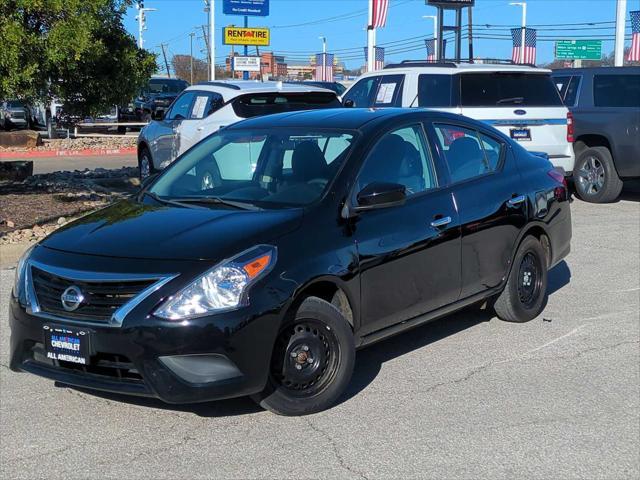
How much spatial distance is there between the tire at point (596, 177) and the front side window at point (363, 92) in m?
3.50

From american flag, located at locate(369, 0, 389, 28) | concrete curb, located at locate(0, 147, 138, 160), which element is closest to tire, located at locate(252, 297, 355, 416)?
concrete curb, located at locate(0, 147, 138, 160)

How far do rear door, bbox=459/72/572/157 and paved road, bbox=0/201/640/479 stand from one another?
5871 mm

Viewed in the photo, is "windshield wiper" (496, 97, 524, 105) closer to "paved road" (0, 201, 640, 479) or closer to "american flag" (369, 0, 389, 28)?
"paved road" (0, 201, 640, 479)

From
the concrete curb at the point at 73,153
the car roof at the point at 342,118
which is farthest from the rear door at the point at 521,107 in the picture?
the concrete curb at the point at 73,153

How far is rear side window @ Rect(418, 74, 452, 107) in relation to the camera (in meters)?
11.8

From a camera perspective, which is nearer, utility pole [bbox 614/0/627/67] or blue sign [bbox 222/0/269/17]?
utility pole [bbox 614/0/627/67]

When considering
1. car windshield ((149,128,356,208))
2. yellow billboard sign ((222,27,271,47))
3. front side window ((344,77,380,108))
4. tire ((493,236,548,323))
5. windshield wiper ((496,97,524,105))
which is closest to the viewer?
car windshield ((149,128,356,208))

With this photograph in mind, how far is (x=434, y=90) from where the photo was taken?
12.0 metres

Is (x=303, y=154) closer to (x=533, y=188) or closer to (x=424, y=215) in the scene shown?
(x=424, y=215)

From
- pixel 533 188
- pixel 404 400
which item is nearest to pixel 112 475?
pixel 404 400

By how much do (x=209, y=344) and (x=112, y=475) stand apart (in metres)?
0.78

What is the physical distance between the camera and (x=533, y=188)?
22.1 feet

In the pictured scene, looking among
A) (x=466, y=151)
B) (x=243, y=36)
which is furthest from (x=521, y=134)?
(x=243, y=36)

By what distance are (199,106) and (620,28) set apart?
44.4 ft
